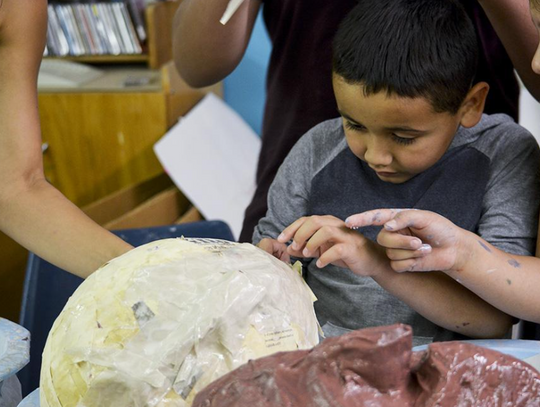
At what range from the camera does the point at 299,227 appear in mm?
1091

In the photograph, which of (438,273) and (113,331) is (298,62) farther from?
(113,331)

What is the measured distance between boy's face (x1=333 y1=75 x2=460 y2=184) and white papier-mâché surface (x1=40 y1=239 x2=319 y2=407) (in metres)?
0.36

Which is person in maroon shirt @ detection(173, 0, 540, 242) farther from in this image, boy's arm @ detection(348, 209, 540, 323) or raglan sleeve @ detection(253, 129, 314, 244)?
boy's arm @ detection(348, 209, 540, 323)

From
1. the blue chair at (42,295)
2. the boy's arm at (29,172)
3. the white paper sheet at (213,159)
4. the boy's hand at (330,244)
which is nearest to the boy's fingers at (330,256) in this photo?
the boy's hand at (330,244)

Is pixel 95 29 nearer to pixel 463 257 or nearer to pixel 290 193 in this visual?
pixel 290 193

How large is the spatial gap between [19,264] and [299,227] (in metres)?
2.04

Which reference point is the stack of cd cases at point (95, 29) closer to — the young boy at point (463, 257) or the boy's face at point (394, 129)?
the boy's face at point (394, 129)

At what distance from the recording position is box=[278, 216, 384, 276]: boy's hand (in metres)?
1.06

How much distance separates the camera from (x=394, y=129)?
1.18 m

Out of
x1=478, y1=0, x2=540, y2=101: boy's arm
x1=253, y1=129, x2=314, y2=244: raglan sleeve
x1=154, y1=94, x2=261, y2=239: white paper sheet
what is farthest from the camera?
x1=154, y1=94, x2=261, y2=239: white paper sheet

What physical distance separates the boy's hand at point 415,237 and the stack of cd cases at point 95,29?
2.52 metres

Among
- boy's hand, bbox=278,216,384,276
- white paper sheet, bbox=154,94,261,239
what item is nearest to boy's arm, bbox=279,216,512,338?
boy's hand, bbox=278,216,384,276

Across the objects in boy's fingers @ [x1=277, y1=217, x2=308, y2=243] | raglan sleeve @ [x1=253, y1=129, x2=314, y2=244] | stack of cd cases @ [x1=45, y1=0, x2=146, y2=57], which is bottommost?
stack of cd cases @ [x1=45, y1=0, x2=146, y2=57]

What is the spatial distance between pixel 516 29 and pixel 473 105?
174mm
